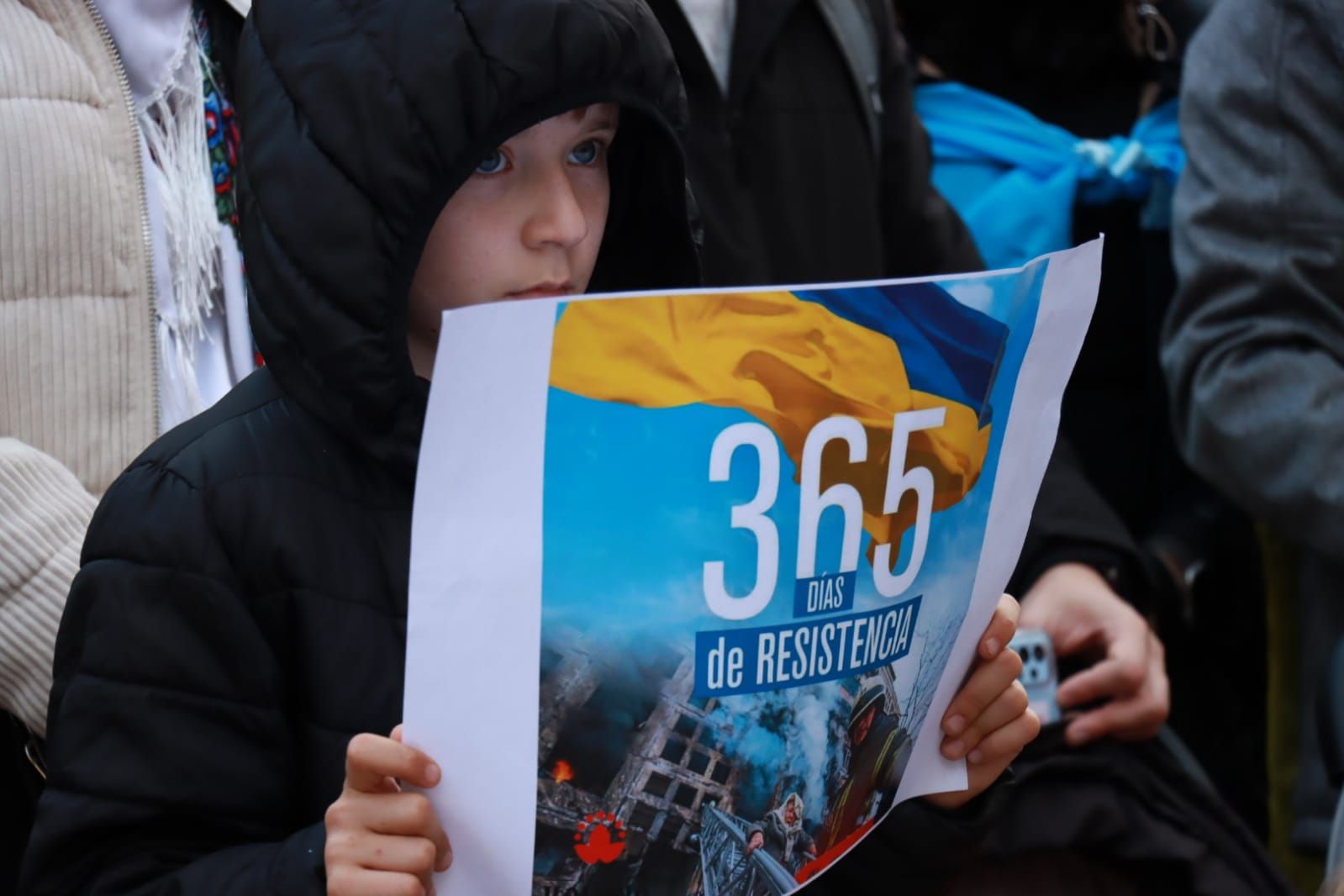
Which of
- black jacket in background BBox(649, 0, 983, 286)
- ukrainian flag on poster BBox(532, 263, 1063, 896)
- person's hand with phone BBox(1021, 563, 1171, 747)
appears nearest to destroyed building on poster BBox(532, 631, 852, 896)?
ukrainian flag on poster BBox(532, 263, 1063, 896)

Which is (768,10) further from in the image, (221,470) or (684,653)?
(684,653)

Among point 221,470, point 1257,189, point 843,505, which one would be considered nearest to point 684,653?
point 843,505

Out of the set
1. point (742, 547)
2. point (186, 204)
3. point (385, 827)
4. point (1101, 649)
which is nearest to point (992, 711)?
point (742, 547)

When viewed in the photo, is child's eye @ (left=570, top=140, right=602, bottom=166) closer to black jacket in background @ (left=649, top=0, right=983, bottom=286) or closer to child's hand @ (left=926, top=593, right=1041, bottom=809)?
child's hand @ (left=926, top=593, right=1041, bottom=809)

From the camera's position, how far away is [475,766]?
90 cm

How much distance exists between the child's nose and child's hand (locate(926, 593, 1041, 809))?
394mm

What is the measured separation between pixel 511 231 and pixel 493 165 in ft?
0.16

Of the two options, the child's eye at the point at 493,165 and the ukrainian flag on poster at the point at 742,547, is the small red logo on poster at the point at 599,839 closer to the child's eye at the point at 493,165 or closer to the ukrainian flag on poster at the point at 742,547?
the ukrainian flag on poster at the point at 742,547

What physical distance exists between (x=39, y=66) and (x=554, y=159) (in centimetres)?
52

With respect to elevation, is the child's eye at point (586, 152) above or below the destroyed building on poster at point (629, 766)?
above

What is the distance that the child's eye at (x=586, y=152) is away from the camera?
3.96 feet

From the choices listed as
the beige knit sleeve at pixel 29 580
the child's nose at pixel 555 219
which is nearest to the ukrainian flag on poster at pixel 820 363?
the child's nose at pixel 555 219

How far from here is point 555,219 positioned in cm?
113

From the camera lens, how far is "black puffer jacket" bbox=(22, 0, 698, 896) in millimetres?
1028
